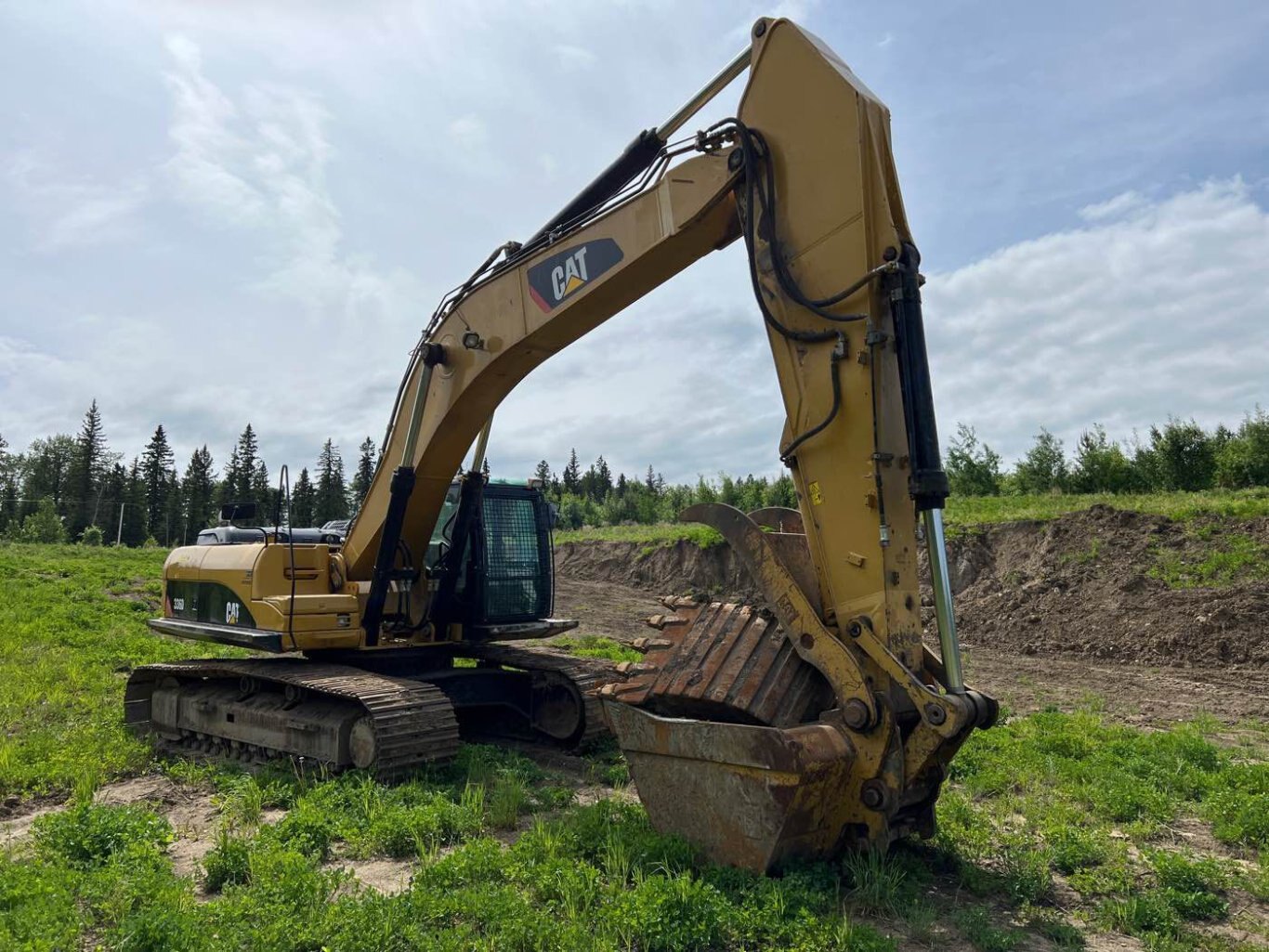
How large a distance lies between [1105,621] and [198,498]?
68.5 meters

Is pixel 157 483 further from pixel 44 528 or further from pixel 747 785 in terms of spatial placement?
pixel 747 785

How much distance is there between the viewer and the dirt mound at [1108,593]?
12.9 meters

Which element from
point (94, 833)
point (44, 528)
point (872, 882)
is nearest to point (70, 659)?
point (94, 833)

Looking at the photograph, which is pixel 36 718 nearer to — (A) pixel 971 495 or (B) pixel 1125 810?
(B) pixel 1125 810

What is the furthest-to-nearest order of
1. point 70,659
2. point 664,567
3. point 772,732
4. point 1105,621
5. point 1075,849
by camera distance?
point 664,567
point 1105,621
point 70,659
point 1075,849
point 772,732

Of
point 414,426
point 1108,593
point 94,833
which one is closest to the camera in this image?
point 94,833

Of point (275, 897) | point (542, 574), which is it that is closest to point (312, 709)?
point (542, 574)

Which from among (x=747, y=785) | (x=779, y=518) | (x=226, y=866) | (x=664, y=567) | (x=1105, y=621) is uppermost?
(x=664, y=567)

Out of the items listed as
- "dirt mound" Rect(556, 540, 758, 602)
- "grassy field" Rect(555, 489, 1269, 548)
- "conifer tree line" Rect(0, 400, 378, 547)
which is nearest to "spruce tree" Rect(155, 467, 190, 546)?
"conifer tree line" Rect(0, 400, 378, 547)

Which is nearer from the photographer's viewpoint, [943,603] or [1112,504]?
[943,603]

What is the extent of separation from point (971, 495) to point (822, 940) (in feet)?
76.0

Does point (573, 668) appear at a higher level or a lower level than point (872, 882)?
higher

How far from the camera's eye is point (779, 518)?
5445mm

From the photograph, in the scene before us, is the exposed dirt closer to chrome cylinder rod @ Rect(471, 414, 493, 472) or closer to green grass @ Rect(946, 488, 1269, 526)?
green grass @ Rect(946, 488, 1269, 526)
